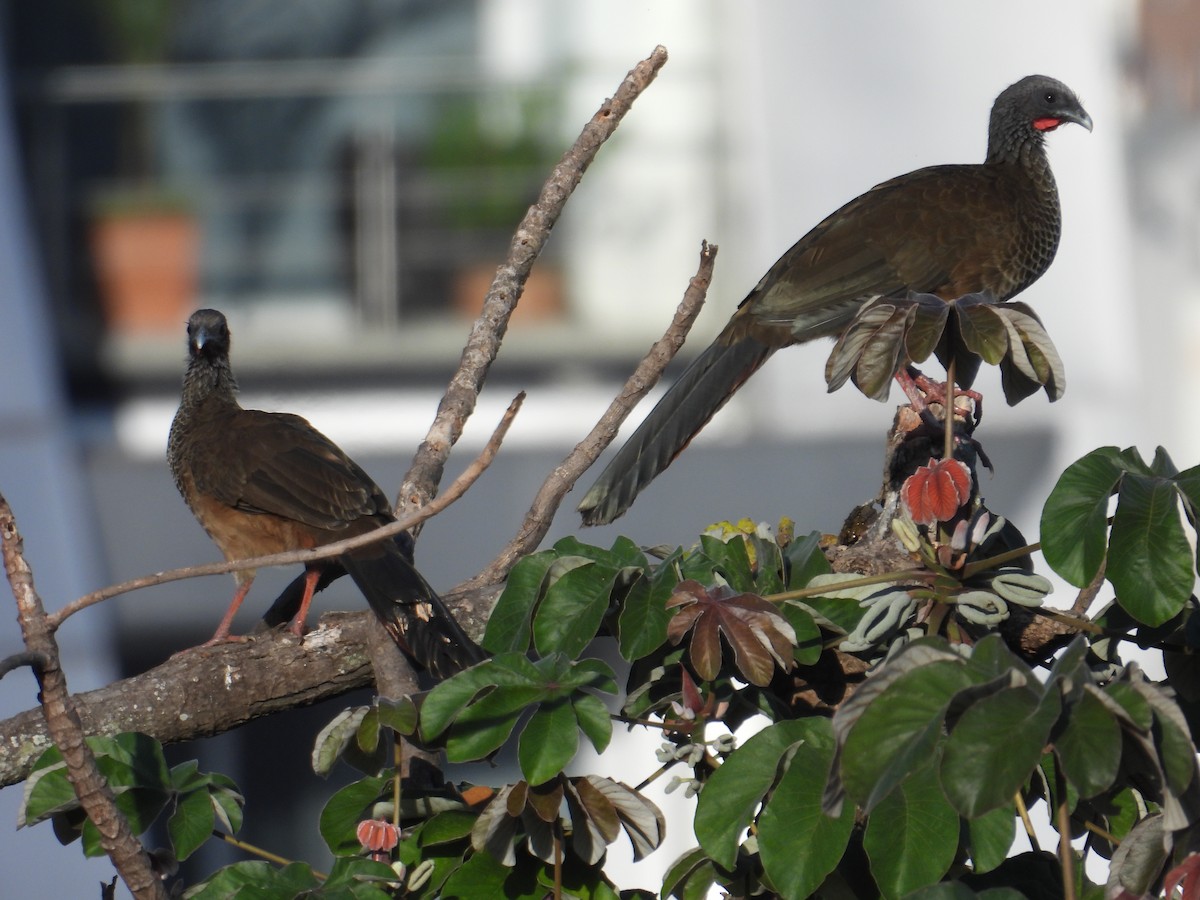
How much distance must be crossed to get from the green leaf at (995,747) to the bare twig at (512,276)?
1.32m

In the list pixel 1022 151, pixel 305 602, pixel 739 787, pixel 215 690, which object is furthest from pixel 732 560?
pixel 1022 151

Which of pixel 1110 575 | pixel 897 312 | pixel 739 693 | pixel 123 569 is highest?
pixel 897 312

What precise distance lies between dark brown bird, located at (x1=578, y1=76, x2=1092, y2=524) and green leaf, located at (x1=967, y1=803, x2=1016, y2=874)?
5.19ft

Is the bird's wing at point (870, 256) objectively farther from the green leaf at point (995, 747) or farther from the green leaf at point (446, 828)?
the green leaf at point (995, 747)

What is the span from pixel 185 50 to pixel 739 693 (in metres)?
5.70

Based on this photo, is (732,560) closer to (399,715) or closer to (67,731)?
(399,715)

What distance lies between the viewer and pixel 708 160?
242 inches

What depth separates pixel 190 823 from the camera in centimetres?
156

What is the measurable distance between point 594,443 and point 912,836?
3.66 ft

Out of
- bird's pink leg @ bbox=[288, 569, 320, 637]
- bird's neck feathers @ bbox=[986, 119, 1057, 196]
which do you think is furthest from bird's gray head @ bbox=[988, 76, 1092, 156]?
bird's pink leg @ bbox=[288, 569, 320, 637]

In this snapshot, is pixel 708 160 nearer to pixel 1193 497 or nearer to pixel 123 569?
pixel 123 569

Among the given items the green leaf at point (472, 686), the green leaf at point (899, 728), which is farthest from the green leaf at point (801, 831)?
the green leaf at point (472, 686)

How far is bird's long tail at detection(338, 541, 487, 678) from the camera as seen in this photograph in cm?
193

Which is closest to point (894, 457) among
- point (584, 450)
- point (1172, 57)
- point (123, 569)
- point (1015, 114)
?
point (584, 450)
